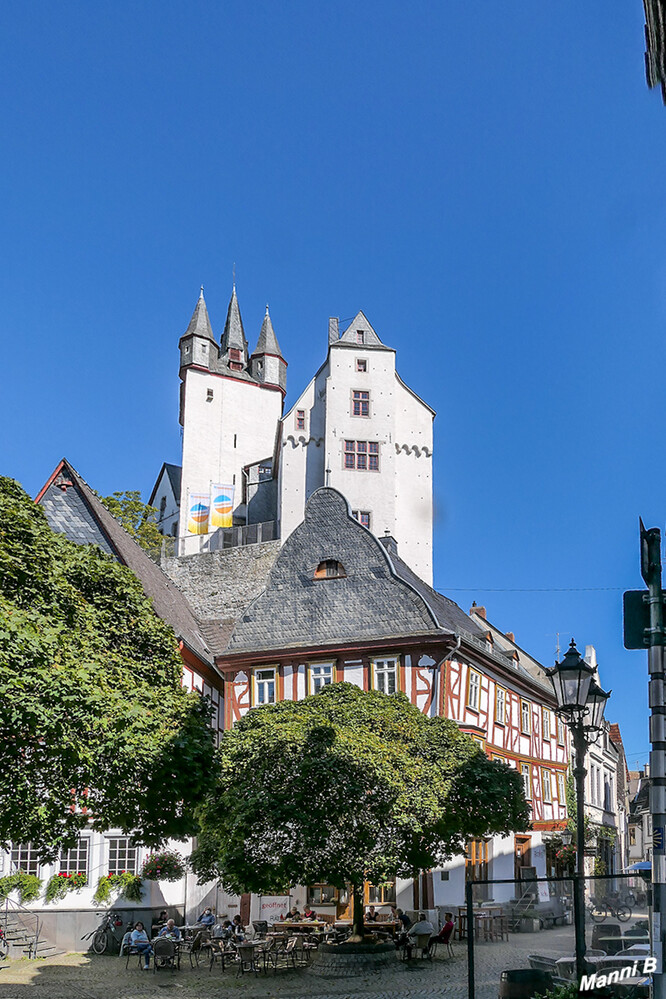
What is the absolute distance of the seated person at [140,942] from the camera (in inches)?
998

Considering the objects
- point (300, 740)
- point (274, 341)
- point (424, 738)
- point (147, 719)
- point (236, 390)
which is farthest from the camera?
point (274, 341)

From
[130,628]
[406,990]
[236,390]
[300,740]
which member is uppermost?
[236,390]

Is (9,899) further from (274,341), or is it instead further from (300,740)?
(274,341)

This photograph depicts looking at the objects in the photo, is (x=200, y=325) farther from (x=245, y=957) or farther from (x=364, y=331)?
(x=245, y=957)

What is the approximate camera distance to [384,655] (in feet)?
107

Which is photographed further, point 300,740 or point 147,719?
point 300,740

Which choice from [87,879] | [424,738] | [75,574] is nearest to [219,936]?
[87,879]

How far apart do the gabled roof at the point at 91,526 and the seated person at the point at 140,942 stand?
27.2ft

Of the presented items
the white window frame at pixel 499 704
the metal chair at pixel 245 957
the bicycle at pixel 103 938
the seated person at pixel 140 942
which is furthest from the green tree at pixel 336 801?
the white window frame at pixel 499 704

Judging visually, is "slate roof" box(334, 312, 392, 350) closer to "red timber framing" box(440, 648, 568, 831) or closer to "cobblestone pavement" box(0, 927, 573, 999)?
"red timber framing" box(440, 648, 568, 831)

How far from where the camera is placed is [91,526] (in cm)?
3391

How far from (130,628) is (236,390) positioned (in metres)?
55.9

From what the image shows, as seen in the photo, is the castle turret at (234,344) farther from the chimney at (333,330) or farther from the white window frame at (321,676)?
the white window frame at (321,676)

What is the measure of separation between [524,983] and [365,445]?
142 ft
